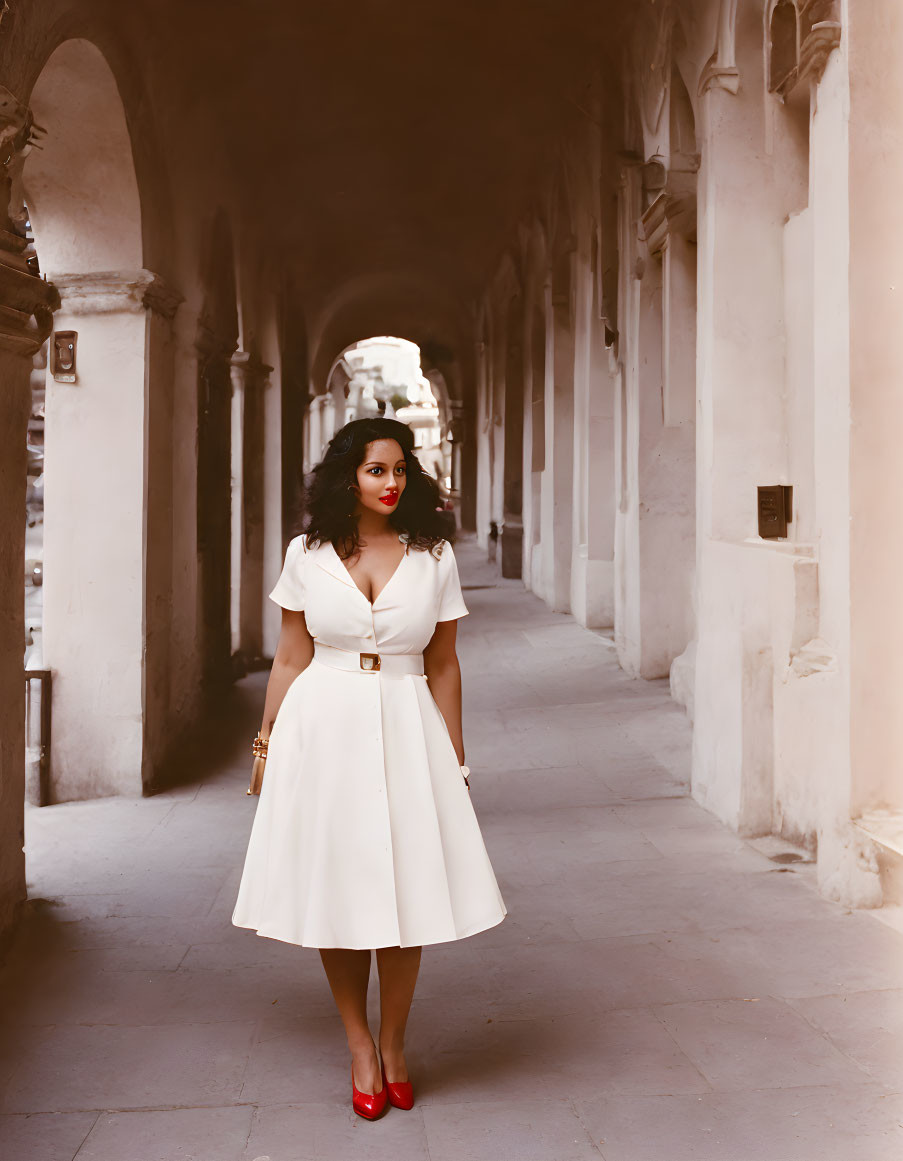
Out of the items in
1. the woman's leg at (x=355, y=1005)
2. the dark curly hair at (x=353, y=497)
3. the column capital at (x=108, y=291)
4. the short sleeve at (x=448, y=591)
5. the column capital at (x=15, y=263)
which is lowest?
the woman's leg at (x=355, y=1005)

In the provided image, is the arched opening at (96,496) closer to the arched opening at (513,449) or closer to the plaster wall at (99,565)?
the plaster wall at (99,565)

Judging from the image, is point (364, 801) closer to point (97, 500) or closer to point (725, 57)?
point (97, 500)

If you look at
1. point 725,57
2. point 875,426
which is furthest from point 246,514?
point 875,426

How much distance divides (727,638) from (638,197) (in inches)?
205

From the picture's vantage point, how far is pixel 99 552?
663cm

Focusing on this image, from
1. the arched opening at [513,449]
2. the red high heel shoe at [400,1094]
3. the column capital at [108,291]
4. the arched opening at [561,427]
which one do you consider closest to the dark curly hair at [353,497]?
the red high heel shoe at [400,1094]

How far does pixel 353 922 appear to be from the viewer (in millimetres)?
2840

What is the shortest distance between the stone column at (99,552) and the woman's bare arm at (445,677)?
12.9ft

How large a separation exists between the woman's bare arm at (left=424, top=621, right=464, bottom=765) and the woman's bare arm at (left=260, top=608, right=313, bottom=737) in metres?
0.35

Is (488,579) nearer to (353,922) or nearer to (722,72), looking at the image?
(722,72)

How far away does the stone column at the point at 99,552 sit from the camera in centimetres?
662

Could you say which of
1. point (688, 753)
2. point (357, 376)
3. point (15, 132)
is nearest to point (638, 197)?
point (688, 753)

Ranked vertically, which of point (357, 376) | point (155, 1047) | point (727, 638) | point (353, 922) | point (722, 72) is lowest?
point (155, 1047)

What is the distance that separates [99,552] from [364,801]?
4252 millimetres
